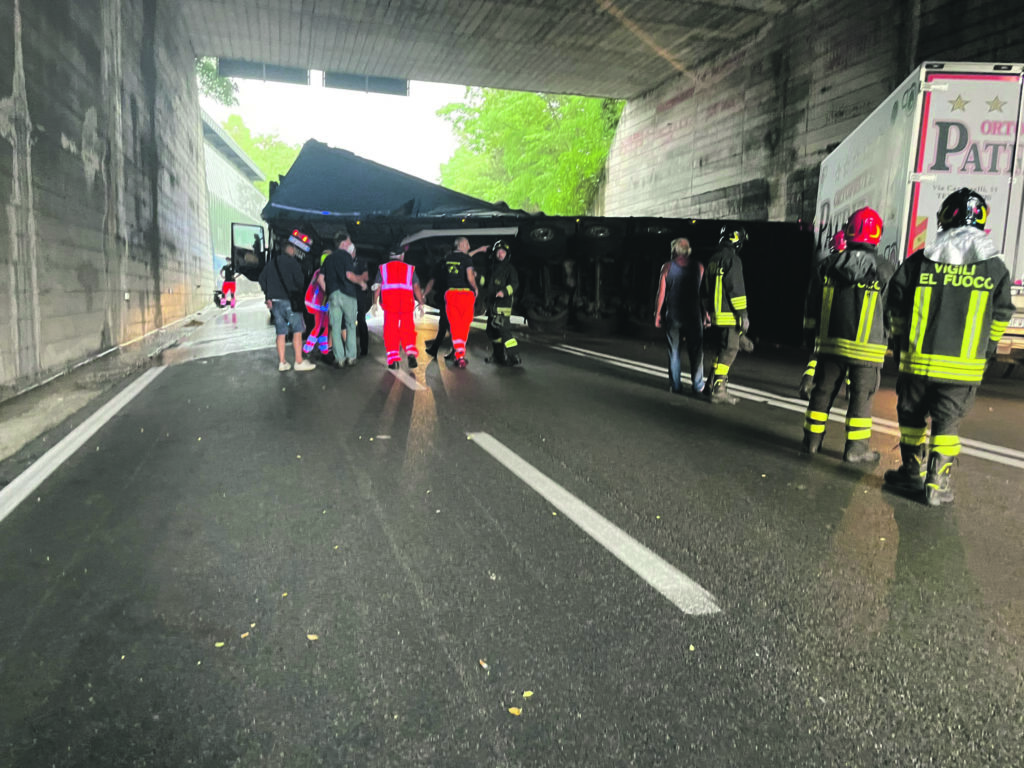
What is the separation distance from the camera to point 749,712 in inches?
88.1

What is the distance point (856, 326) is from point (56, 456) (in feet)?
20.2

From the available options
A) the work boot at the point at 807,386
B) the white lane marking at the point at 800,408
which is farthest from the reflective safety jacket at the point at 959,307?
the white lane marking at the point at 800,408

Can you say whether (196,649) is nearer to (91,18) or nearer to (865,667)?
(865,667)

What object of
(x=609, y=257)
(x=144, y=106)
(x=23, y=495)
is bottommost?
(x=23, y=495)

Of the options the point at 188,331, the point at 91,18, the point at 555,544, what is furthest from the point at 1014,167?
the point at 188,331

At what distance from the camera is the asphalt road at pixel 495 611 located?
2.13 m

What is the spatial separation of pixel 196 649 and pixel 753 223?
1388cm

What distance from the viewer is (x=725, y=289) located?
7477mm

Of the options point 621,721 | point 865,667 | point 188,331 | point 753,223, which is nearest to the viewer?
point 621,721

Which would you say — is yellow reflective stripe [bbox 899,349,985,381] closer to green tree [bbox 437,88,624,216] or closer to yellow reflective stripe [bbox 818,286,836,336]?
yellow reflective stripe [bbox 818,286,836,336]

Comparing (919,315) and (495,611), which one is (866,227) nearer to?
(919,315)

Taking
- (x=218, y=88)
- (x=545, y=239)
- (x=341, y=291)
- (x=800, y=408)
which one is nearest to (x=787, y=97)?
(x=545, y=239)

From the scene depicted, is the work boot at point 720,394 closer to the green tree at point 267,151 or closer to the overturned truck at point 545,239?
the overturned truck at point 545,239

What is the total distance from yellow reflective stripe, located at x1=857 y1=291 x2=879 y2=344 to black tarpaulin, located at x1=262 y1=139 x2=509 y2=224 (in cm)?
1164
